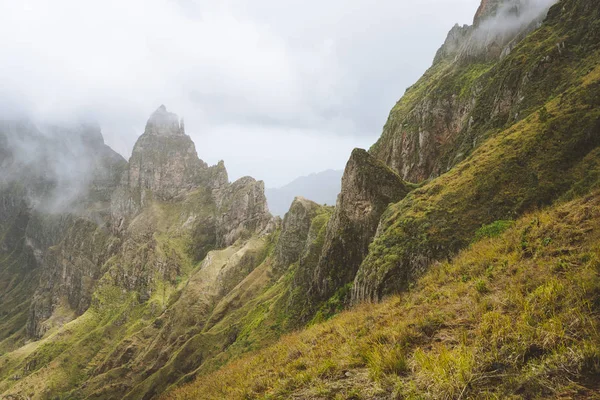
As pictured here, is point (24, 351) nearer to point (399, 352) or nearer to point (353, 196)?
point (353, 196)

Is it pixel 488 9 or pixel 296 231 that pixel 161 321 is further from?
pixel 488 9

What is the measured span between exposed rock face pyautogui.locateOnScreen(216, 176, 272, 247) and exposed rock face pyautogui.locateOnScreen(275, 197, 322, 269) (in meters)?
62.7

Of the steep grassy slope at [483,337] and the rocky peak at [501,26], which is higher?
the rocky peak at [501,26]

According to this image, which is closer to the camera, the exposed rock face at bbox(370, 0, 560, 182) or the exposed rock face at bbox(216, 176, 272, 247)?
the exposed rock face at bbox(370, 0, 560, 182)

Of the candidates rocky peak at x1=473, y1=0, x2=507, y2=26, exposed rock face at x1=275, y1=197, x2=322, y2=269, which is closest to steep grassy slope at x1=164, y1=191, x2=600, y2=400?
rocky peak at x1=473, y1=0, x2=507, y2=26

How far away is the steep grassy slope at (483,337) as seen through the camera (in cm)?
618

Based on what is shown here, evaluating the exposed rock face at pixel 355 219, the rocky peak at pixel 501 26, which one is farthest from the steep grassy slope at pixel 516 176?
the rocky peak at pixel 501 26

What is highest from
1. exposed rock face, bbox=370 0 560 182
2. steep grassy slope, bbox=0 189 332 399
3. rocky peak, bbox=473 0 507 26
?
rocky peak, bbox=473 0 507 26

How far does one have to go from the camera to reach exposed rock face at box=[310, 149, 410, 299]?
3872 centimetres

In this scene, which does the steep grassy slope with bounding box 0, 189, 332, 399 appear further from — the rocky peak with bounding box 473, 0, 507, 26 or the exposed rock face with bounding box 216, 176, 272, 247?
the rocky peak with bounding box 473, 0, 507, 26

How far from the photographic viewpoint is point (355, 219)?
40.1 m

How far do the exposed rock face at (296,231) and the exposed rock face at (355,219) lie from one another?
1667 inches

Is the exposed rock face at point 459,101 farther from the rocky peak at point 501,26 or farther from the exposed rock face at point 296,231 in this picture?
the exposed rock face at point 296,231

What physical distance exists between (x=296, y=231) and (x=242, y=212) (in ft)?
292
